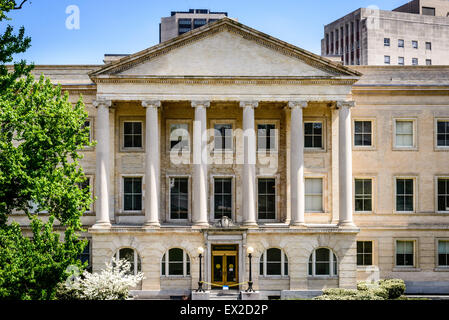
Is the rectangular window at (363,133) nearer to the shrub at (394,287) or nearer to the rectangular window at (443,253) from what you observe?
the rectangular window at (443,253)

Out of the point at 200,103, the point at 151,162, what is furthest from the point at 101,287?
the point at 200,103

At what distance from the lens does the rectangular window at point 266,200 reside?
145ft

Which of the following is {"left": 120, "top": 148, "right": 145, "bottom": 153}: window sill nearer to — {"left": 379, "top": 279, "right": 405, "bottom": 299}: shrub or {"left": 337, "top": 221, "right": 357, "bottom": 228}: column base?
{"left": 337, "top": 221, "right": 357, "bottom": 228}: column base

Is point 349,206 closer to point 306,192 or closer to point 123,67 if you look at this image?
point 306,192

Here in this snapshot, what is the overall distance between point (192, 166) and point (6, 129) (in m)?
17.0

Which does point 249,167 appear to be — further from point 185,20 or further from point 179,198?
point 185,20

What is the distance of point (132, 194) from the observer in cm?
4378

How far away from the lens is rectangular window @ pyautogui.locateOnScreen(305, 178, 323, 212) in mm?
43969

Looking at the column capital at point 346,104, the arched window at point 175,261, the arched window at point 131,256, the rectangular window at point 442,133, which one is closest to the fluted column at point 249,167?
the arched window at point 175,261

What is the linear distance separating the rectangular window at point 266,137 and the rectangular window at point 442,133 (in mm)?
12213

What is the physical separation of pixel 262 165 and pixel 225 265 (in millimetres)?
7864

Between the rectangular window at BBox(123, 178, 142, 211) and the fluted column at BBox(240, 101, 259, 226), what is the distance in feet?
25.4

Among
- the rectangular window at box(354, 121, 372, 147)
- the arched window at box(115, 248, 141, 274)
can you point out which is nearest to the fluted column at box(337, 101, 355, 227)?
the rectangular window at box(354, 121, 372, 147)
